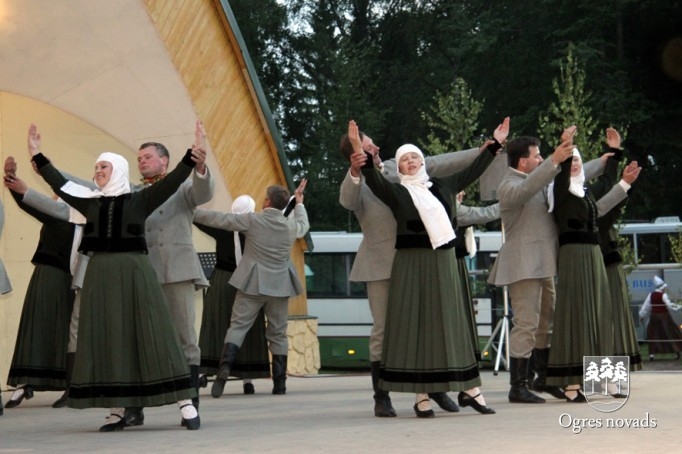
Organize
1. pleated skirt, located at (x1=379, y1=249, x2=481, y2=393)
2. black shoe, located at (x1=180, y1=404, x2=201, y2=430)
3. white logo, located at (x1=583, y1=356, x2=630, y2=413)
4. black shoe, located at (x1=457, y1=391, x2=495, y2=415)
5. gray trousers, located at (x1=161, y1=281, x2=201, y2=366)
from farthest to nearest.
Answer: white logo, located at (x1=583, y1=356, x2=630, y2=413), gray trousers, located at (x1=161, y1=281, x2=201, y2=366), black shoe, located at (x1=457, y1=391, x2=495, y2=415), pleated skirt, located at (x1=379, y1=249, x2=481, y2=393), black shoe, located at (x1=180, y1=404, x2=201, y2=430)

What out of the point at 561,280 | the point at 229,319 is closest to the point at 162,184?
the point at 561,280

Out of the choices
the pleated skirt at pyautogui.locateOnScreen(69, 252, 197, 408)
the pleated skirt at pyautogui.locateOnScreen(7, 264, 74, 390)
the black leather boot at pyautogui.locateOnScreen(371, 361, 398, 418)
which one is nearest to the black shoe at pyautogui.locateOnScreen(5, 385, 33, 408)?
the pleated skirt at pyautogui.locateOnScreen(7, 264, 74, 390)

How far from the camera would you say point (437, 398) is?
8.78 metres

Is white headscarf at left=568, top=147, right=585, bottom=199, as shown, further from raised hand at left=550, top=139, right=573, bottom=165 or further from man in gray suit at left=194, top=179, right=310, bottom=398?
man in gray suit at left=194, top=179, right=310, bottom=398

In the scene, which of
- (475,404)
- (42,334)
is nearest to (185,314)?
(475,404)

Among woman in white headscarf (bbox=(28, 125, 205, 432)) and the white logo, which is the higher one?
woman in white headscarf (bbox=(28, 125, 205, 432))

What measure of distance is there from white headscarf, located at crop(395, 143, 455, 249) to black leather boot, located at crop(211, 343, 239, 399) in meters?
3.44

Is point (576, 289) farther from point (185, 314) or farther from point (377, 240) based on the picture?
point (185, 314)

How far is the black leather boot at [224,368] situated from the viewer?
448 inches

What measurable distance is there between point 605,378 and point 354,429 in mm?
2515

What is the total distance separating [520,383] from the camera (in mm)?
9609

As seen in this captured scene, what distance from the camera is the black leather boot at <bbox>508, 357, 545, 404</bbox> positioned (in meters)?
9.54

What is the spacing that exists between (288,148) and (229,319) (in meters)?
27.6

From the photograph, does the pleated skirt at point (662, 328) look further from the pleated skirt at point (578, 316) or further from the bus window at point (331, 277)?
the pleated skirt at point (578, 316)
